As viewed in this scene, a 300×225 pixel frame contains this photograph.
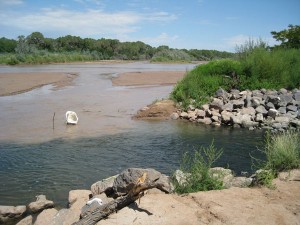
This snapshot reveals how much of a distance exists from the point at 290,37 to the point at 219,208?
24.7 metres

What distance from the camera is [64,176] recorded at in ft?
32.6

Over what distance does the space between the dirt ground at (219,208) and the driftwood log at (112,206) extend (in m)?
0.11

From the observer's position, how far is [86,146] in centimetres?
1302

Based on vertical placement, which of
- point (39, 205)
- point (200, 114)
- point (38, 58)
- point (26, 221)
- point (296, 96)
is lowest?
point (26, 221)

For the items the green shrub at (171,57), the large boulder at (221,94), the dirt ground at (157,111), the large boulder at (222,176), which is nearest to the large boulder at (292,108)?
the large boulder at (221,94)

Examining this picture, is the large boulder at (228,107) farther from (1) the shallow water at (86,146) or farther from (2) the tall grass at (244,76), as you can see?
(1) the shallow water at (86,146)

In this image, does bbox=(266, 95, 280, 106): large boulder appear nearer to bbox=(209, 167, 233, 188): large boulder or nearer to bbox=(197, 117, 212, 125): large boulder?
bbox=(197, 117, 212, 125): large boulder

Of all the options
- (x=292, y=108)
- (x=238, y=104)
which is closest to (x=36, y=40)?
(x=238, y=104)

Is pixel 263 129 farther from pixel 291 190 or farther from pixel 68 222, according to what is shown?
pixel 68 222

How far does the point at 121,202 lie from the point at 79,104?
1686 cm

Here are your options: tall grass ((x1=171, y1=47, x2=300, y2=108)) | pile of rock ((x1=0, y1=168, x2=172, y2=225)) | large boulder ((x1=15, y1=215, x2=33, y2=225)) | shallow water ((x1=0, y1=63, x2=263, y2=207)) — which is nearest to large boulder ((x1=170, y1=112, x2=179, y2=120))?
shallow water ((x1=0, y1=63, x2=263, y2=207))

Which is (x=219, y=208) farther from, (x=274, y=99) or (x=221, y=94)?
(x=221, y=94)

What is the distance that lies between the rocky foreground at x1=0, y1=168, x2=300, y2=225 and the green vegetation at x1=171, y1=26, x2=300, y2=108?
12.9 metres

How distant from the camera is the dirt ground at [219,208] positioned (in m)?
6.30
